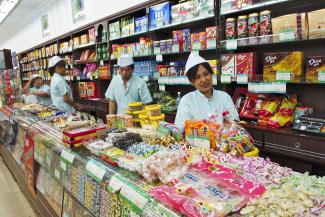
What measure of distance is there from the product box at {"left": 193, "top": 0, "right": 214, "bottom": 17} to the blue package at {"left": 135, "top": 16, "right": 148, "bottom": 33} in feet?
3.35

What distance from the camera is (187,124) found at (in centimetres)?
173

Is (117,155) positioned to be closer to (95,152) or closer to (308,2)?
(95,152)

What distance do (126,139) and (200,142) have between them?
464mm

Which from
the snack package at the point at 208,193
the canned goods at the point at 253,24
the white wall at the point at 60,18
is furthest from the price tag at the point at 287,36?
the white wall at the point at 60,18

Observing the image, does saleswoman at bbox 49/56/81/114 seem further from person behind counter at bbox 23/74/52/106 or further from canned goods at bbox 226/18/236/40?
canned goods at bbox 226/18/236/40

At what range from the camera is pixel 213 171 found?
1214 millimetres

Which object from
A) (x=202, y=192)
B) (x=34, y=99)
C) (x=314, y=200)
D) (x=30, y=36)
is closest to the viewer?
(x=314, y=200)

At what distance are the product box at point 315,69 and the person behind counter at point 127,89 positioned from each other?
2014 mm

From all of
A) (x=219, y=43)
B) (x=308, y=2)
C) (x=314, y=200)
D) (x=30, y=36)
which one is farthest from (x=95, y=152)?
(x=30, y=36)

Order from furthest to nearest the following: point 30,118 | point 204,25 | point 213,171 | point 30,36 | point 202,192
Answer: point 30,36 → point 204,25 → point 30,118 → point 213,171 → point 202,192

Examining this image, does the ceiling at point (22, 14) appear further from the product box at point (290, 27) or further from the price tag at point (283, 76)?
the price tag at point (283, 76)

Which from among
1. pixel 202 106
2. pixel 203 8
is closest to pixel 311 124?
pixel 202 106

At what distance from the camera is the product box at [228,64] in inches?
120

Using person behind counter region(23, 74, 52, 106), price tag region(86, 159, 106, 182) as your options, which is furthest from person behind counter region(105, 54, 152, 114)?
price tag region(86, 159, 106, 182)
